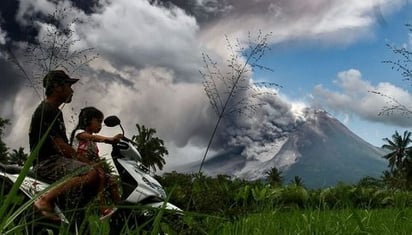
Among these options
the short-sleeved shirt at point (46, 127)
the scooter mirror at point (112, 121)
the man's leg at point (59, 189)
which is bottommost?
the man's leg at point (59, 189)

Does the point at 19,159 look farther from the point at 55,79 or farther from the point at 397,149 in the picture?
the point at 397,149

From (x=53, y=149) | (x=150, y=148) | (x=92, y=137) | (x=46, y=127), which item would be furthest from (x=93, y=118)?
(x=150, y=148)

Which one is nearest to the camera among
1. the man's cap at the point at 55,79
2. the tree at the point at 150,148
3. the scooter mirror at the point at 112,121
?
the man's cap at the point at 55,79

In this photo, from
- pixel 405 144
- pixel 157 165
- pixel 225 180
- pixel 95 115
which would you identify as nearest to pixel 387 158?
pixel 405 144

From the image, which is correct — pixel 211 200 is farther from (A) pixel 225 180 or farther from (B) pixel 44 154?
(A) pixel 225 180

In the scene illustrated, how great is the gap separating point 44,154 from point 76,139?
0.41 m

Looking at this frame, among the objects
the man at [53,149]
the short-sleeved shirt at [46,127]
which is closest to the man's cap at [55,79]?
the man at [53,149]

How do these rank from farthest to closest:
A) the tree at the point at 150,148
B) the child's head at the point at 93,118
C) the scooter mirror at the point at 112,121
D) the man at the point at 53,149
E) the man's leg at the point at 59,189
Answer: the tree at the point at 150,148
the child's head at the point at 93,118
the scooter mirror at the point at 112,121
the man at the point at 53,149
the man's leg at the point at 59,189

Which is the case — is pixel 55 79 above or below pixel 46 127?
above

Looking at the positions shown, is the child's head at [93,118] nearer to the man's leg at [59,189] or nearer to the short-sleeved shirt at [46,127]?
the short-sleeved shirt at [46,127]

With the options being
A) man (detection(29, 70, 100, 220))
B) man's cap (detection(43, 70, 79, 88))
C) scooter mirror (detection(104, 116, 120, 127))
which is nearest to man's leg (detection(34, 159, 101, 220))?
man (detection(29, 70, 100, 220))

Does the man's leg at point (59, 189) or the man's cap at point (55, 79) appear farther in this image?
the man's leg at point (59, 189)

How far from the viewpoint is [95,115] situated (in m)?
5.19

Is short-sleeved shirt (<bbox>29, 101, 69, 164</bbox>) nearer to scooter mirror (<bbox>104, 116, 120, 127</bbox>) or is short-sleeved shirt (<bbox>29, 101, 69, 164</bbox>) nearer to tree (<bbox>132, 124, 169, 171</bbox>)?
scooter mirror (<bbox>104, 116, 120, 127</bbox>)
